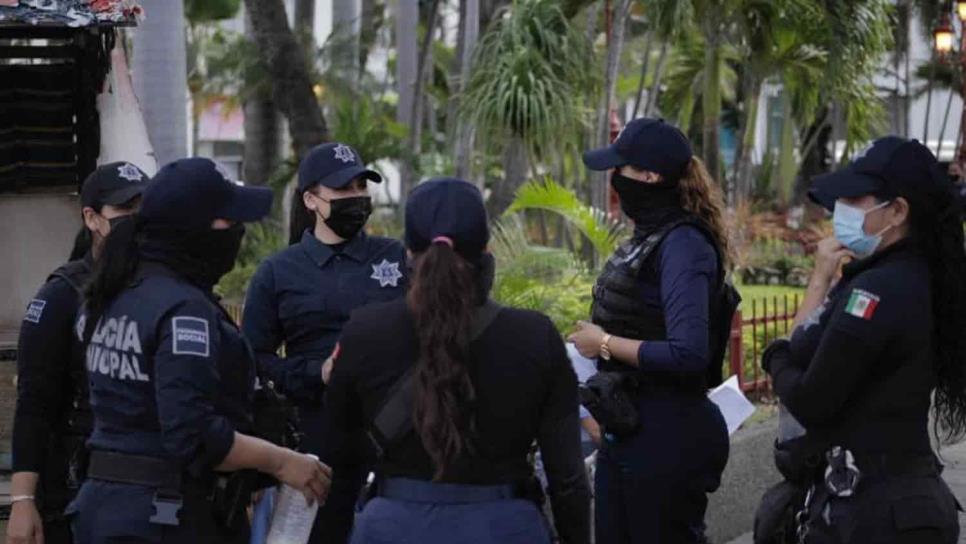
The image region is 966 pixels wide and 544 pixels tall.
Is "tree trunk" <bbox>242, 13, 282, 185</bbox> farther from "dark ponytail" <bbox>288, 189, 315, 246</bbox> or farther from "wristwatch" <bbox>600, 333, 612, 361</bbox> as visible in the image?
"wristwatch" <bbox>600, 333, 612, 361</bbox>

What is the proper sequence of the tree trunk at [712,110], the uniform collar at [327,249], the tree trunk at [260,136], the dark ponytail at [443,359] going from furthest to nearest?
the tree trunk at [260,136] → the tree trunk at [712,110] → the uniform collar at [327,249] → the dark ponytail at [443,359]

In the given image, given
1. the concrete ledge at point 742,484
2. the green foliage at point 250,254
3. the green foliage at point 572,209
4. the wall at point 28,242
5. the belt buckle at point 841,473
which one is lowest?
the green foliage at point 250,254

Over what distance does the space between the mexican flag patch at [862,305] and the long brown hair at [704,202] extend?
111cm

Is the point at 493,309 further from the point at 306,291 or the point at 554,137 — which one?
the point at 554,137

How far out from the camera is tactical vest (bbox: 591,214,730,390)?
5.62m

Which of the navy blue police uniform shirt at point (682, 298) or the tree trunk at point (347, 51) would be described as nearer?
the navy blue police uniform shirt at point (682, 298)

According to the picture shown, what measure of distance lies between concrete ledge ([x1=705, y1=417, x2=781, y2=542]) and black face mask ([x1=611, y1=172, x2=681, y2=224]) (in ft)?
10.8

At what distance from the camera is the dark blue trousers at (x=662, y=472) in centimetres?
555

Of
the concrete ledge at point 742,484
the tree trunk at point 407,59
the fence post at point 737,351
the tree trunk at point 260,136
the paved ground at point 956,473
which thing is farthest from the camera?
the tree trunk at point 407,59

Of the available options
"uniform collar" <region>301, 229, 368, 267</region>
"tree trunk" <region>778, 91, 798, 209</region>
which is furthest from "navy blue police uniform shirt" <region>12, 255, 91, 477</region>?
"tree trunk" <region>778, 91, 798, 209</region>

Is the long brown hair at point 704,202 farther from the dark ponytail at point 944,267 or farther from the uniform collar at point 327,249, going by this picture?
the uniform collar at point 327,249

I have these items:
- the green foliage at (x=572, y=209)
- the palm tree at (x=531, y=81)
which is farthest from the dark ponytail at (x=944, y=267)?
the palm tree at (x=531, y=81)

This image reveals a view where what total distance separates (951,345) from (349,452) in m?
1.95

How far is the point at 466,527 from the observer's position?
13.7ft
